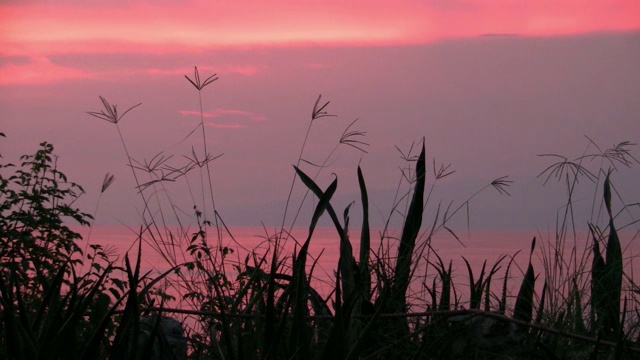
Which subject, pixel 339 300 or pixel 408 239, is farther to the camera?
pixel 408 239

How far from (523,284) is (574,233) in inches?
11.7

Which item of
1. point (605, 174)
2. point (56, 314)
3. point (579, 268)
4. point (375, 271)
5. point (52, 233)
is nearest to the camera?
point (56, 314)

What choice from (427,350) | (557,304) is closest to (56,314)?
(427,350)

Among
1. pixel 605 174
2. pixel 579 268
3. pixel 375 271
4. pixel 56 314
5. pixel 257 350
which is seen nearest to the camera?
pixel 56 314

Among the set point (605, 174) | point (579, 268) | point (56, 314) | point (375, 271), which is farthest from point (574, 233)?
point (56, 314)

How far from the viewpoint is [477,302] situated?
2.75 meters

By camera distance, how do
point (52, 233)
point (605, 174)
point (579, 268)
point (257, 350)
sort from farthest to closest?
point (52, 233) → point (605, 174) → point (579, 268) → point (257, 350)

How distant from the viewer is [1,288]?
6.15 feet

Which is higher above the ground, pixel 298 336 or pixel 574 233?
pixel 574 233

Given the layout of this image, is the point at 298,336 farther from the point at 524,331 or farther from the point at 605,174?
the point at 605,174

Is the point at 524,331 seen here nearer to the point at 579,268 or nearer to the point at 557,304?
the point at 557,304

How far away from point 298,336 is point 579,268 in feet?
5.80

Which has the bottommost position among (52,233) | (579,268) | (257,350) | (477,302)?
(257,350)

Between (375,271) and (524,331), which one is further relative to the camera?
(375,271)
